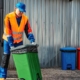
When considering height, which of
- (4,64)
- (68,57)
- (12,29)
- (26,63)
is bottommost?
(68,57)

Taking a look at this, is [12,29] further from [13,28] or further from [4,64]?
[4,64]

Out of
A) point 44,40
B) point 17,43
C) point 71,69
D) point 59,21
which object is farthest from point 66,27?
point 17,43

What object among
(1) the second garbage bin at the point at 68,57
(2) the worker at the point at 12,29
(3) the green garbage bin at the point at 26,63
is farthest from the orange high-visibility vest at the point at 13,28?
(1) the second garbage bin at the point at 68,57

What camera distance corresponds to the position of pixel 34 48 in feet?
18.5

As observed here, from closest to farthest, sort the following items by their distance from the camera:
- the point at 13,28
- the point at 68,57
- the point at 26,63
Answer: the point at 26,63 < the point at 13,28 < the point at 68,57

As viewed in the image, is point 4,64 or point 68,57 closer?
point 4,64

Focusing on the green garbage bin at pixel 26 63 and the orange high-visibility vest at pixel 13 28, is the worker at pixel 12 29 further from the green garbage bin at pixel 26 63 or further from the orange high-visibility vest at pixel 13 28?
the green garbage bin at pixel 26 63

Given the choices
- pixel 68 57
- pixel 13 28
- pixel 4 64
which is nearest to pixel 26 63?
pixel 4 64

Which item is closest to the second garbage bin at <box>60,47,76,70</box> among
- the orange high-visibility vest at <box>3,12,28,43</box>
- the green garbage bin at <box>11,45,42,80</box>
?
the orange high-visibility vest at <box>3,12,28,43</box>

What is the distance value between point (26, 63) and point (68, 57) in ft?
11.3

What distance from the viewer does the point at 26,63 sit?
5.33 meters

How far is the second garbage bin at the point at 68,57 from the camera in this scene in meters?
8.55

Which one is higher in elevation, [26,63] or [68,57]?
[26,63]

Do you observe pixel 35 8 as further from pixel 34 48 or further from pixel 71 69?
pixel 34 48
